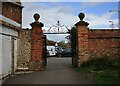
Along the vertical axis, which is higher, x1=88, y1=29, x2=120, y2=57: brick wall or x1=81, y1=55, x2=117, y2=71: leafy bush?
x1=88, y1=29, x2=120, y2=57: brick wall

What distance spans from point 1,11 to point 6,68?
322 inches

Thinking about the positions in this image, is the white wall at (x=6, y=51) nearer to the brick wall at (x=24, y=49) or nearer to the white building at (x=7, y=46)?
the white building at (x=7, y=46)

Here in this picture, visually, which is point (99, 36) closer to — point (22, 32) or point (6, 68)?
point (22, 32)

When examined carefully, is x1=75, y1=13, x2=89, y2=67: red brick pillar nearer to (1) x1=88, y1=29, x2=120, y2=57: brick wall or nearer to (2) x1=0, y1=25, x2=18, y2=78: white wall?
(1) x1=88, y1=29, x2=120, y2=57: brick wall

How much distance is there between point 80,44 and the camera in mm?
21234

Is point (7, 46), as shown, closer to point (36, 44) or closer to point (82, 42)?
point (36, 44)

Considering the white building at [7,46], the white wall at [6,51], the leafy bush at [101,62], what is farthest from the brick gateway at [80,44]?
the white wall at [6,51]

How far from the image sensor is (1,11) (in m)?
23.4

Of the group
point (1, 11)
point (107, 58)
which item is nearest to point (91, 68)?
point (107, 58)

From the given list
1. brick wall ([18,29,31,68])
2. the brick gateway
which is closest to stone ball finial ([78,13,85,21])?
the brick gateway

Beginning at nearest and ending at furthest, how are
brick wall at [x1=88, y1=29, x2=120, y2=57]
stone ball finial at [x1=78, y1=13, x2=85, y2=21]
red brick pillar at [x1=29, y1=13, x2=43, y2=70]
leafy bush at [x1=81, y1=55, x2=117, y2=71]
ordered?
leafy bush at [x1=81, y1=55, x2=117, y2=71], red brick pillar at [x1=29, y1=13, x2=43, y2=70], brick wall at [x1=88, y1=29, x2=120, y2=57], stone ball finial at [x1=78, y1=13, x2=85, y2=21]

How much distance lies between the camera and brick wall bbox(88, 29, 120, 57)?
2128 cm

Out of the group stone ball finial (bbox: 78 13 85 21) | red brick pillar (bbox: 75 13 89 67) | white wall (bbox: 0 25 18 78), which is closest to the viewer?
white wall (bbox: 0 25 18 78)

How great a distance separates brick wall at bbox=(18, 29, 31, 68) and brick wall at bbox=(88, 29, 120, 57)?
4.34 m
